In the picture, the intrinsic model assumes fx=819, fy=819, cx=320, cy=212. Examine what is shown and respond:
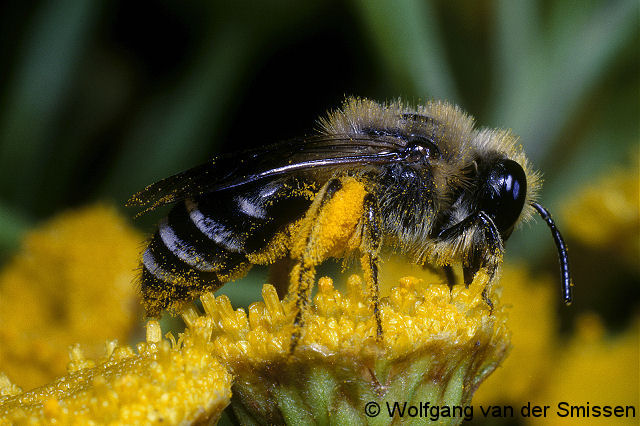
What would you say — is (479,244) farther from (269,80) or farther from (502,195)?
(269,80)

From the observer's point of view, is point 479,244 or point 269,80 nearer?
point 479,244

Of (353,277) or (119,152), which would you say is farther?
(119,152)

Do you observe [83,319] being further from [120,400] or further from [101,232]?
[120,400]

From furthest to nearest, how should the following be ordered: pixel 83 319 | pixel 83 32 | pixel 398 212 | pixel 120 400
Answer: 1. pixel 83 32
2. pixel 83 319
3. pixel 398 212
4. pixel 120 400

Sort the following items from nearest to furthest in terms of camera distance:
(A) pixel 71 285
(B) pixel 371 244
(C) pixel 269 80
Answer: (B) pixel 371 244 < (A) pixel 71 285 < (C) pixel 269 80

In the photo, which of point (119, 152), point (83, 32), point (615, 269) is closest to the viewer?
point (615, 269)

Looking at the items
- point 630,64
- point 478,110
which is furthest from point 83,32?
point 630,64

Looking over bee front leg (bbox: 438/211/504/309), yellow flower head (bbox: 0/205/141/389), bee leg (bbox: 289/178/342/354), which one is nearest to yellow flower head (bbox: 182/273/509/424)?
bee leg (bbox: 289/178/342/354)

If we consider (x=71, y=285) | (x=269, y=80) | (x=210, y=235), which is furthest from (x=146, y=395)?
(x=269, y=80)
